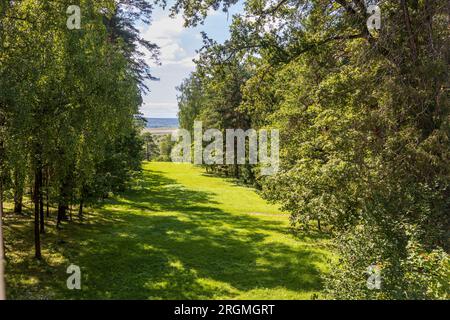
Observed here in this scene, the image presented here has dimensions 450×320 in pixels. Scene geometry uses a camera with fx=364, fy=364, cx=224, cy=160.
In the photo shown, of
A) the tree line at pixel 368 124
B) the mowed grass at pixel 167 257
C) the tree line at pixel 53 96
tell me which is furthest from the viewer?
the mowed grass at pixel 167 257

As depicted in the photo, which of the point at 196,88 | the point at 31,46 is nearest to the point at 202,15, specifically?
the point at 31,46

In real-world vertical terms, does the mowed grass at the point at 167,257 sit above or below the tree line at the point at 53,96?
below

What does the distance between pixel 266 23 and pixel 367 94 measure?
448cm

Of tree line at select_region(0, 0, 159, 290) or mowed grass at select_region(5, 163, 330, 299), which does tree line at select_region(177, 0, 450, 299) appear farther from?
tree line at select_region(0, 0, 159, 290)

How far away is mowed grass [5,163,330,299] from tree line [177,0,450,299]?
1.95 metres

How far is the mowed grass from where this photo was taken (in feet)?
35.7

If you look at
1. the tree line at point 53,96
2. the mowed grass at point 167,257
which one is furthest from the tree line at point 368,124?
the tree line at point 53,96

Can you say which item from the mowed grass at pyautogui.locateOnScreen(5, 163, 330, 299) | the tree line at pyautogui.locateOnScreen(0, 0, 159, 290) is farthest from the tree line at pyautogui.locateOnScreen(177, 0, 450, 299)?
the tree line at pyautogui.locateOnScreen(0, 0, 159, 290)

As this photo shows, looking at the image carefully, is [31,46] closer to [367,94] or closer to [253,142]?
[367,94]

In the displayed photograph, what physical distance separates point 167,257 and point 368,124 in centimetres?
873

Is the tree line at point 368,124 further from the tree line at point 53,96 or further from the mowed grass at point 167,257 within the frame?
the tree line at point 53,96

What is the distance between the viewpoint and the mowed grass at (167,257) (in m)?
10.9

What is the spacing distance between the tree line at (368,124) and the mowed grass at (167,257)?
1.95 metres

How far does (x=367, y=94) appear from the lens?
11125 millimetres
